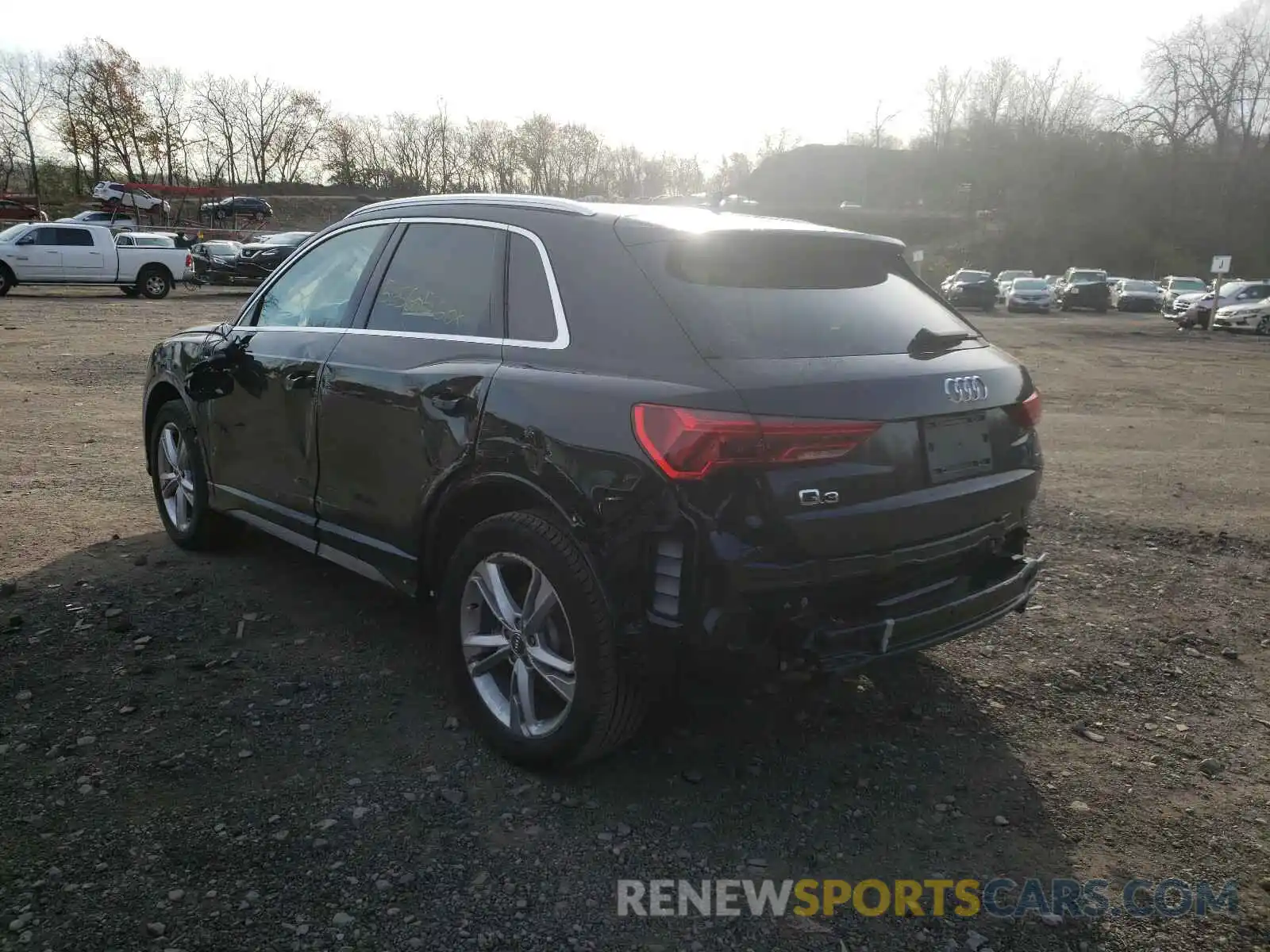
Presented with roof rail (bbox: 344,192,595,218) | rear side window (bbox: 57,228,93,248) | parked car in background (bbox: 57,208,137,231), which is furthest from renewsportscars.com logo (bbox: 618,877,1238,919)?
parked car in background (bbox: 57,208,137,231)

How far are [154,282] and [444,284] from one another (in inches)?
1055

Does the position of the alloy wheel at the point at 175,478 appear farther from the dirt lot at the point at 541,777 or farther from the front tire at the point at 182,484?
the dirt lot at the point at 541,777

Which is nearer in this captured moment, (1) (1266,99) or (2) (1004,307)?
(2) (1004,307)

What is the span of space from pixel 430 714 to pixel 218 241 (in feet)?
108

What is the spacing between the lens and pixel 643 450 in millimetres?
2701

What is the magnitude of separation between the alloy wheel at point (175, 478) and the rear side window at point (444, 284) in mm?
1929

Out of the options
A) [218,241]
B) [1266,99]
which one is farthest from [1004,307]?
[1266,99]

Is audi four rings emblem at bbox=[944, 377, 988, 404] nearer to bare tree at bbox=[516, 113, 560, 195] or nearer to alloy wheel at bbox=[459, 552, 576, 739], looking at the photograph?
alloy wheel at bbox=[459, 552, 576, 739]

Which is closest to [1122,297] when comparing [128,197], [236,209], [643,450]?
[236,209]

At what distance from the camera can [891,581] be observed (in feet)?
9.57

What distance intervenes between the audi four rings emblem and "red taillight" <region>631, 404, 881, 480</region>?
22.8 inches

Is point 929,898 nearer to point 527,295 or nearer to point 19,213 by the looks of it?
point 527,295

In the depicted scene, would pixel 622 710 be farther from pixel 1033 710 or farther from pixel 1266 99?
pixel 1266 99

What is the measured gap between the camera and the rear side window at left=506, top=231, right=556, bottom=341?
320 centimetres
